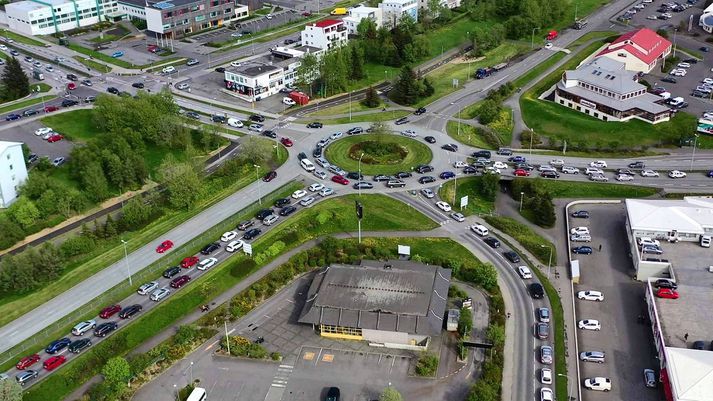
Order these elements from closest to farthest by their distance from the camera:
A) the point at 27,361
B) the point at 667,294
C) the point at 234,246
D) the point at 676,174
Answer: the point at 27,361
the point at 667,294
the point at 234,246
the point at 676,174

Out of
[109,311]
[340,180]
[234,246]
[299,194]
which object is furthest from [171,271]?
[340,180]

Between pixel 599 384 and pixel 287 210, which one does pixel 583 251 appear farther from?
pixel 287 210

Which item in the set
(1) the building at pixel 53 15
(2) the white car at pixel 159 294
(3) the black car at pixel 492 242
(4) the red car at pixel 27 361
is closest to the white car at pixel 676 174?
(3) the black car at pixel 492 242

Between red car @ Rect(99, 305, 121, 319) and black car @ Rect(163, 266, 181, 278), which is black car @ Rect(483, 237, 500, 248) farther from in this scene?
red car @ Rect(99, 305, 121, 319)

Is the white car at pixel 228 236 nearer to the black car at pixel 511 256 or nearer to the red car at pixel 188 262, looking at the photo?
the red car at pixel 188 262

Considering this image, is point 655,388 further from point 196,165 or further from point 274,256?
point 196,165

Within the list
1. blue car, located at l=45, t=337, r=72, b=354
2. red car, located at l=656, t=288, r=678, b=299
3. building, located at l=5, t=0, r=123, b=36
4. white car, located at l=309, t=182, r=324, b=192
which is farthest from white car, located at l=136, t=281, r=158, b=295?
building, located at l=5, t=0, r=123, b=36
